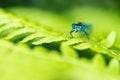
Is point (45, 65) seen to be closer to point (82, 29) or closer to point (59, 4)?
point (82, 29)

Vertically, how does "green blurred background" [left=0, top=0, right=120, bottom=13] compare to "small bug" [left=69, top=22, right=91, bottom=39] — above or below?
below

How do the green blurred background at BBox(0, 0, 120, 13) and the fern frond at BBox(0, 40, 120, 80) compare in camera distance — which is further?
the green blurred background at BBox(0, 0, 120, 13)

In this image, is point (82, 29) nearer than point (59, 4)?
Answer: Yes

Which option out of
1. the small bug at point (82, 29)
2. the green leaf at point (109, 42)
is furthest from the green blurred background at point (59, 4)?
the green leaf at point (109, 42)

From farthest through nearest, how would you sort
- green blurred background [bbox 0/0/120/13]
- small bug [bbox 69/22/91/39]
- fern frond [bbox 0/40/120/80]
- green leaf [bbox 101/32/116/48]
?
green blurred background [bbox 0/0/120/13], small bug [bbox 69/22/91/39], green leaf [bbox 101/32/116/48], fern frond [bbox 0/40/120/80]

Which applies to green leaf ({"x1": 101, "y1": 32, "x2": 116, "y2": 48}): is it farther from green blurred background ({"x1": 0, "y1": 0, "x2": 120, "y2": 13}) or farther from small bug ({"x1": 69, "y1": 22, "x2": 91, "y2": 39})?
green blurred background ({"x1": 0, "y1": 0, "x2": 120, "y2": 13})

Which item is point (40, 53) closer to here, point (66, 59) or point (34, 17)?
point (66, 59)

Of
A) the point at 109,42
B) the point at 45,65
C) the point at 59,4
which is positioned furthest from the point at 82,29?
the point at 59,4

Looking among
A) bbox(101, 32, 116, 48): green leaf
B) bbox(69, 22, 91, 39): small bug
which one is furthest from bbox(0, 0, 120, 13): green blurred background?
bbox(101, 32, 116, 48): green leaf

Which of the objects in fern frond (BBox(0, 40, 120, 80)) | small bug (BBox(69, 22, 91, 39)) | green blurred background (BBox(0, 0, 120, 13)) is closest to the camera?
fern frond (BBox(0, 40, 120, 80))

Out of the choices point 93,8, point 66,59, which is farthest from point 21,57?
point 93,8

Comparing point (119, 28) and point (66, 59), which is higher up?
point (66, 59)
